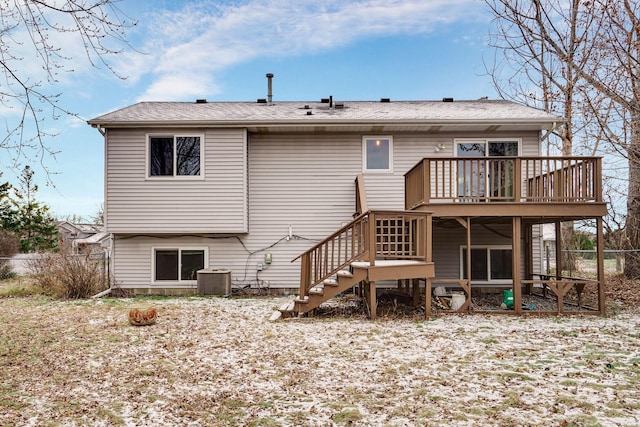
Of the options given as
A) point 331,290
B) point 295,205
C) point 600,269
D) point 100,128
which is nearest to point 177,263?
point 295,205

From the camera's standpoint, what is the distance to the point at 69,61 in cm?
464

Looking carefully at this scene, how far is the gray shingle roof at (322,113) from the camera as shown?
10336 mm

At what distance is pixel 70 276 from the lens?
1060cm

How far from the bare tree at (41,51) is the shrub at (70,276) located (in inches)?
275

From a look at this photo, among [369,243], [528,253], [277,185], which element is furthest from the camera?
[277,185]

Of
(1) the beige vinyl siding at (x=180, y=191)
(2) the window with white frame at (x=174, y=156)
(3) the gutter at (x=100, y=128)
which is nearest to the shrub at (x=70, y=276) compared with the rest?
(1) the beige vinyl siding at (x=180, y=191)

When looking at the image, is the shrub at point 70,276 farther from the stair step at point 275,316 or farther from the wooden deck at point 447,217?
the wooden deck at point 447,217

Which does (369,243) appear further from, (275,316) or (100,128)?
(100,128)

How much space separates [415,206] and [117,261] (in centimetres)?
809

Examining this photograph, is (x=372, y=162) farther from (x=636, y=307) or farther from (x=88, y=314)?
(x=88, y=314)

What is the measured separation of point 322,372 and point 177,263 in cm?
752

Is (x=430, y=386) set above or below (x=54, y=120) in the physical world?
below

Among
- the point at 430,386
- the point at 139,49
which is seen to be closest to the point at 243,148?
the point at 139,49

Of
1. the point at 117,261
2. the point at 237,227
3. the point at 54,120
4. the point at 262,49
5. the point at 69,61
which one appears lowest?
the point at 117,261
